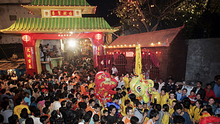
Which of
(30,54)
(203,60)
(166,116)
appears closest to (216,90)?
(166,116)

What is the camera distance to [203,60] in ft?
27.3

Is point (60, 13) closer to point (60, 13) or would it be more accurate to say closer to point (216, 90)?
point (60, 13)

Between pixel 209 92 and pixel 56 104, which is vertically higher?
pixel 209 92

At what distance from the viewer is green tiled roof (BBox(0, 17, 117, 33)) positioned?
10155mm

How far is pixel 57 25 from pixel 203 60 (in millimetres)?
11108

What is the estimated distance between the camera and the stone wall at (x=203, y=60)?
7.80 metres

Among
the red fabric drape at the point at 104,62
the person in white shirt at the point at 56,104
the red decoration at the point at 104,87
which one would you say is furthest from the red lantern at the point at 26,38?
the red decoration at the point at 104,87

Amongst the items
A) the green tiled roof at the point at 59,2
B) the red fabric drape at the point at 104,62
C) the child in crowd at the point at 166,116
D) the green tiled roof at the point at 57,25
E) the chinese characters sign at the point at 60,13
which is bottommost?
the child in crowd at the point at 166,116

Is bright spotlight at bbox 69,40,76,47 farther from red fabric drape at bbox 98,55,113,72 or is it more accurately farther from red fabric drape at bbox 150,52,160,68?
red fabric drape at bbox 150,52,160,68

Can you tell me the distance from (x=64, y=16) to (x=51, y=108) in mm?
8866

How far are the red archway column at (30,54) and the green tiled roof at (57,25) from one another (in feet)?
3.11

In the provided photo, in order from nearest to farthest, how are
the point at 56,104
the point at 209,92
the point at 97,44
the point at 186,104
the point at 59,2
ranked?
the point at 186,104 → the point at 56,104 → the point at 209,92 → the point at 59,2 → the point at 97,44

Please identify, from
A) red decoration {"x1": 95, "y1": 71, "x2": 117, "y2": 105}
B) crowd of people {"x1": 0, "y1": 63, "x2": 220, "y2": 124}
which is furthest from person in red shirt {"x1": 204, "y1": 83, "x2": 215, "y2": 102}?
red decoration {"x1": 95, "y1": 71, "x2": 117, "y2": 105}

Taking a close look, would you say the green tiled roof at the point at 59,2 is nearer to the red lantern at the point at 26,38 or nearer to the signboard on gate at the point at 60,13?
the signboard on gate at the point at 60,13
